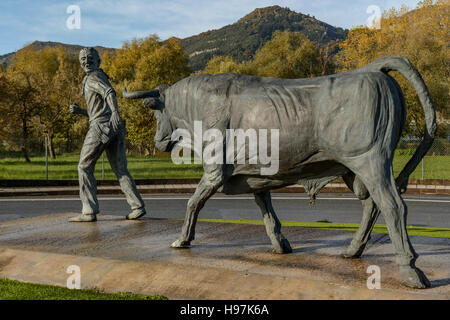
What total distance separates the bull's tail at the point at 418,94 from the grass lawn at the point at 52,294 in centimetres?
245

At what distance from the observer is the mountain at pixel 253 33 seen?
134500mm

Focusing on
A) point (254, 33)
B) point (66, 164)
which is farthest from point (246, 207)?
point (254, 33)

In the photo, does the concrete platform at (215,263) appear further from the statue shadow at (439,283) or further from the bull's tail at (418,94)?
the bull's tail at (418,94)

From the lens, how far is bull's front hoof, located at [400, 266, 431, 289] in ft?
12.3

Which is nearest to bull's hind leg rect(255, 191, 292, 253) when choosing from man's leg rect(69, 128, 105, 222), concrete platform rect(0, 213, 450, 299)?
concrete platform rect(0, 213, 450, 299)

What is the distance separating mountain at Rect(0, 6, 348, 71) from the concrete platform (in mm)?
120835

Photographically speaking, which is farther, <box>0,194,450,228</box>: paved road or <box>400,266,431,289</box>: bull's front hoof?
<box>0,194,450,228</box>: paved road

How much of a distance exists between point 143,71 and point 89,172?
98.8 feet

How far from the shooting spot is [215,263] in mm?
4516

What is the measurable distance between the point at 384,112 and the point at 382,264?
1503 millimetres

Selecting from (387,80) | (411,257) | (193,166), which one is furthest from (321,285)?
(193,166)

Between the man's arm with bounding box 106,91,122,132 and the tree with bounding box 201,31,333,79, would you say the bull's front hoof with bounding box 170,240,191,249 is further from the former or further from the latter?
the tree with bounding box 201,31,333,79

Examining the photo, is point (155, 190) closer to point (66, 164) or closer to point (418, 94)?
point (66, 164)

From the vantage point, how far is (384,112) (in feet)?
13.2
